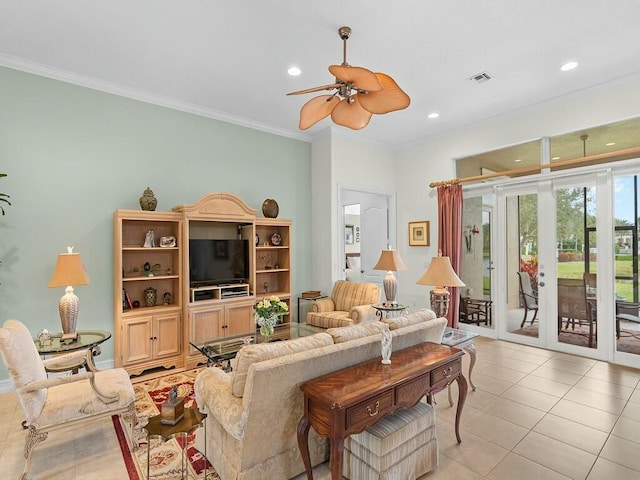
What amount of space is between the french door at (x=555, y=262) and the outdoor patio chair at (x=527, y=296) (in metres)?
0.01

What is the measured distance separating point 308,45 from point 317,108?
2.58ft

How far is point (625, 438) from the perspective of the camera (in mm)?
2547

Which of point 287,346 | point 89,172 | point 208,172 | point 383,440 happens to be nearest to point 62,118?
point 89,172

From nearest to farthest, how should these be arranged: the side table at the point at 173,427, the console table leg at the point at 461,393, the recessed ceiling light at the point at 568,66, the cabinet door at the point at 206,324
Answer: the side table at the point at 173,427, the console table leg at the point at 461,393, the recessed ceiling light at the point at 568,66, the cabinet door at the point at 206,324

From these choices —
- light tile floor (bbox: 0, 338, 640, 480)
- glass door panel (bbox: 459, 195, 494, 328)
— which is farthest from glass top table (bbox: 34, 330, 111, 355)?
glass door panel (bbox: 459, 195, 494, 328)

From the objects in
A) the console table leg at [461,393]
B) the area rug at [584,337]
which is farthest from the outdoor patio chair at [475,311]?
the console table leg at [461,393]

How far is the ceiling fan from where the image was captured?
231 centimetres

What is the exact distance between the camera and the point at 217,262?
4496 millimetres

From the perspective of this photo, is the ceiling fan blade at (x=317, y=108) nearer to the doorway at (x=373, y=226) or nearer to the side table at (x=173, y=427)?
the side table at (x=173, y=427)

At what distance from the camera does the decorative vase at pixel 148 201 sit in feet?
13.0

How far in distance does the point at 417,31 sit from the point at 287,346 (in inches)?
116

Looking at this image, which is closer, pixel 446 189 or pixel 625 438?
pixel 625 438

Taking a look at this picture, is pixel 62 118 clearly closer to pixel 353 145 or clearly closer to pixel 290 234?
pixel 290 234

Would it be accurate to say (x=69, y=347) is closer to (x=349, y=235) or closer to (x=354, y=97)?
(x=354, y=97)
